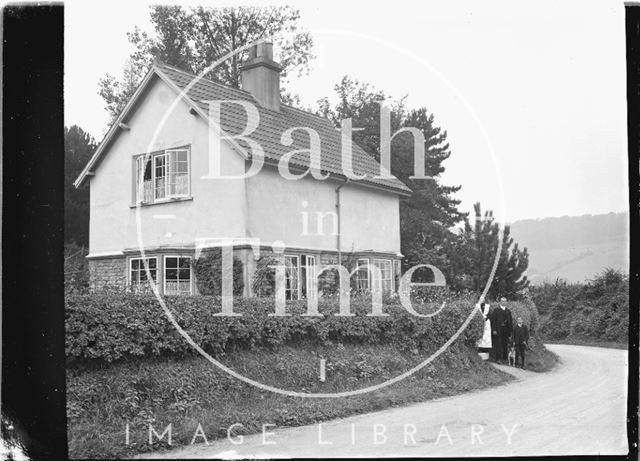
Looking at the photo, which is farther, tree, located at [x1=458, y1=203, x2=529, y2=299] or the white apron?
tree, located at [x1=458, y1=203, x2=529, y2=299]

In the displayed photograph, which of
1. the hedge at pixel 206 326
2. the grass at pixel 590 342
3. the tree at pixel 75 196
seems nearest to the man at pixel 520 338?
the hedge at pixel 206 326

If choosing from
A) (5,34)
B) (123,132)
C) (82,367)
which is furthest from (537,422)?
(123,132)

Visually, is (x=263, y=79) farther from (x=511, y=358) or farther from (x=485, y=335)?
(x=511, y=358)

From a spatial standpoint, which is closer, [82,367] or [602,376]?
[82,367]

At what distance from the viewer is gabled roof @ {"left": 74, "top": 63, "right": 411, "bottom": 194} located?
18.8 meters

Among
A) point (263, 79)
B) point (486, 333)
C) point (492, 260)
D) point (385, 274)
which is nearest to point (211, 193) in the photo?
point (263, 79)

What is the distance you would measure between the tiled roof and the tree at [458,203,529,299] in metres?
3.76

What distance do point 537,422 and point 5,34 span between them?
9.14 m

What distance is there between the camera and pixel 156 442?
29.4 feet

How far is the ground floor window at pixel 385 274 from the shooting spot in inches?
880

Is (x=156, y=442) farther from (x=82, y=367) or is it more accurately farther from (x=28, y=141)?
(x=28, y=141)

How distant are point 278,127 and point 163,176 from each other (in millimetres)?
3731

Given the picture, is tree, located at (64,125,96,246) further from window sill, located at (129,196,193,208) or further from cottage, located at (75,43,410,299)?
window sill, located at (129,196,193,208)

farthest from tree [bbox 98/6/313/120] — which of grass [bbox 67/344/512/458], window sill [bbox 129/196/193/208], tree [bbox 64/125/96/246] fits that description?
grass [bbox 67/344/512/458]
